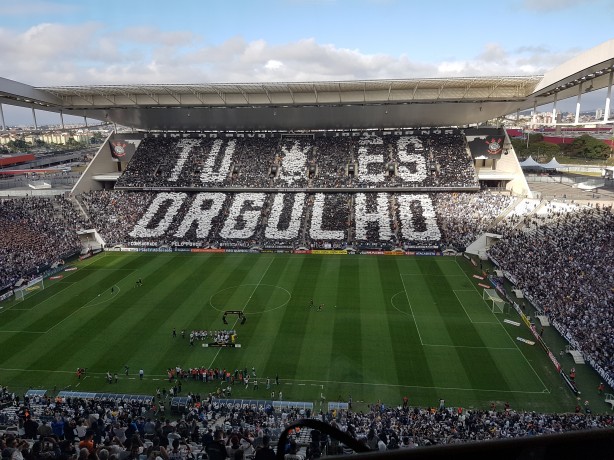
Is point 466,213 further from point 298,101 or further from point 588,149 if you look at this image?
point 588,149

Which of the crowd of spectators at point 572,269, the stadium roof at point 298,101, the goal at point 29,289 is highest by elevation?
the stadium roof at point 298,101

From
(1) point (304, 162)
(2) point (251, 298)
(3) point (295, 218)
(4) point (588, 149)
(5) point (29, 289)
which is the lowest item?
(2) point (251, 298)

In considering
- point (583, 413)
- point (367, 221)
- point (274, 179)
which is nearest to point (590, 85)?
point (367, 221)

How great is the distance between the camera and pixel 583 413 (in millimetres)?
21453

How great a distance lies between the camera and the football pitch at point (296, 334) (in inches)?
957

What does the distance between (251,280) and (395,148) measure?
33.8m

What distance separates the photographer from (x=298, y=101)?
191ft

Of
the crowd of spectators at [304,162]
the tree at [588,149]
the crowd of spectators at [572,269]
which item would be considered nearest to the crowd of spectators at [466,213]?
the crowd of spectators at [304,162]

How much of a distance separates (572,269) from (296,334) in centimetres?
2175

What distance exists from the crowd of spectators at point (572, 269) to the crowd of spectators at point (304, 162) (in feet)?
52.5

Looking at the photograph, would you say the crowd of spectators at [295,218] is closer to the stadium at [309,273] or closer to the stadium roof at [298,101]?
the stadium at [309,273]

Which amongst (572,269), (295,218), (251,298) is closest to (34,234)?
(251,298)

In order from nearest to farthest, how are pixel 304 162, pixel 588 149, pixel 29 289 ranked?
pixel 29 289, pixel 304 162, pixel 588 149

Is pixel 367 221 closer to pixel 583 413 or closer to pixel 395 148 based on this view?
pixel 395 148
